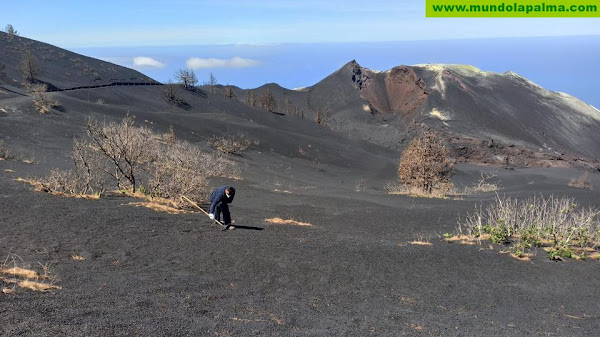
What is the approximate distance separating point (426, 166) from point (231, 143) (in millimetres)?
16442

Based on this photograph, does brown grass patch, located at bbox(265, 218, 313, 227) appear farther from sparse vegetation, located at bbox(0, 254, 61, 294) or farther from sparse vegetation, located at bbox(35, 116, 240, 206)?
sparse vegetation, located at bbox(0, 254, 61, 294)

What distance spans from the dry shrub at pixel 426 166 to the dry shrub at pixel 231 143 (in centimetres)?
1402

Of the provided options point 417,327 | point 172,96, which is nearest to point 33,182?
point 417,327

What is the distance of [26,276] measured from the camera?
7383 mm

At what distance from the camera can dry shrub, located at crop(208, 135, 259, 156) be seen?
112ft

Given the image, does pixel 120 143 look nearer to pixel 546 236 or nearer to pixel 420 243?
pixel 420 243

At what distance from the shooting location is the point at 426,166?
2711 centimetres

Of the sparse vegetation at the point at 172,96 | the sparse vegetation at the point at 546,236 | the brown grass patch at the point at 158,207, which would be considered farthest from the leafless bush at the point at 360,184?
the sparse vegetation at the point at 172,96

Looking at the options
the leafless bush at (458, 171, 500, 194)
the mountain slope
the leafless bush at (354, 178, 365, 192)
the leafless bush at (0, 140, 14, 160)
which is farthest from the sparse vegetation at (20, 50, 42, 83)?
the leafless bush at (458, 171, 500, 194)

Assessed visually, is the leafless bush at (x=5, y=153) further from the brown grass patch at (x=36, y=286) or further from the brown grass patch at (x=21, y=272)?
the brown grass patch at (x=36, y=286)

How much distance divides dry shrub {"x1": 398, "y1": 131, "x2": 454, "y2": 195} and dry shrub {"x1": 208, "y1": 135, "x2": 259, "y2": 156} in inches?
552

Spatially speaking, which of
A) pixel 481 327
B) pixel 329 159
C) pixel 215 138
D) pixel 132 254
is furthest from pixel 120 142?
pixel 329 159

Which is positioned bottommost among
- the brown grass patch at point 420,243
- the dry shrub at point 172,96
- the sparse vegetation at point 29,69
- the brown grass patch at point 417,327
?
the brown grass patch at point 417,327

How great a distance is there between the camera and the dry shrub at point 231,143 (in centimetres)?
3408
